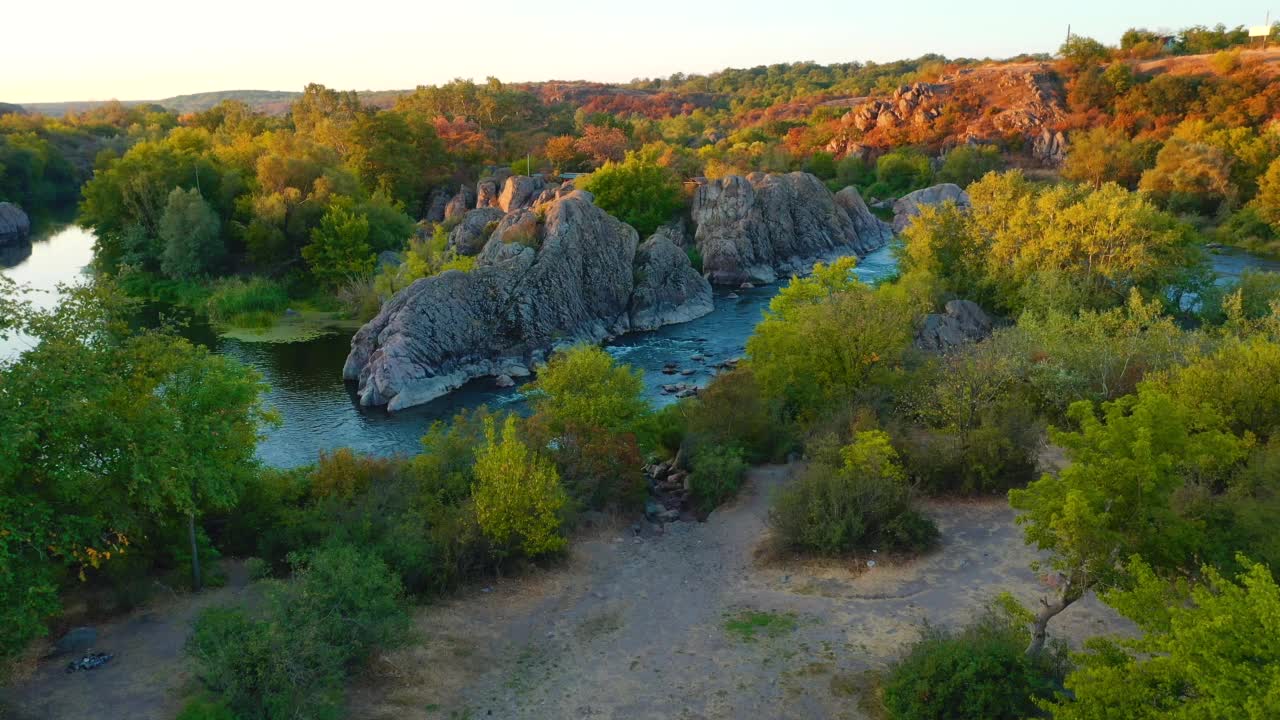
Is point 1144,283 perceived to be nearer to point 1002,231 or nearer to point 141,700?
point 1002,231

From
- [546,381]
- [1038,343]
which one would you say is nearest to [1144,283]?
[1038,343]

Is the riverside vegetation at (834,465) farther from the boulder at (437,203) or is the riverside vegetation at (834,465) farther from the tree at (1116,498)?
the boulder at (437,203)

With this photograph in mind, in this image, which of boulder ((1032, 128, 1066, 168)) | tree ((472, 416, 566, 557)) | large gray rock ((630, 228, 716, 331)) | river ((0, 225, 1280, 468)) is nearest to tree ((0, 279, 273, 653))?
tree ((472, 416, 566, 557))

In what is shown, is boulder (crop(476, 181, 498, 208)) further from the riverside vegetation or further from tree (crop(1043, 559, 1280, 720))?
tree (crop(1043, 559, 1280, 720))

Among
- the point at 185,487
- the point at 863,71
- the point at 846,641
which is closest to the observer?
the point at 185,487

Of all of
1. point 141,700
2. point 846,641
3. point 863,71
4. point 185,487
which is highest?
point 863,71
